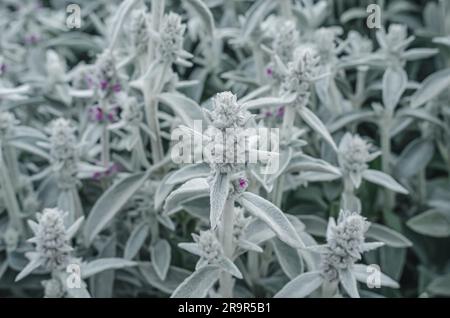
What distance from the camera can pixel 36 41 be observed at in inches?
96.8

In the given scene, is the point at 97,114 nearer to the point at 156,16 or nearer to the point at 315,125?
the point at 156,16

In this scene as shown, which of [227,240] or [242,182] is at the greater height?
[242,182]

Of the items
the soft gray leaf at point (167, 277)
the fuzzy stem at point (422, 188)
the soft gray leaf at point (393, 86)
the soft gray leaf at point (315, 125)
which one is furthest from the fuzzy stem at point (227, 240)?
the fuzzy stem at point (422, 188)

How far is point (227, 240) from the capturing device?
1451 millimetres

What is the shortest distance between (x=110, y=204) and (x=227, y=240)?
0.39 meters

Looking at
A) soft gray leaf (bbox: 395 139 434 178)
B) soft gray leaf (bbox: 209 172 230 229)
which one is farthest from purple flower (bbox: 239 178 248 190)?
soft gray leaf (bbox: 395 139 434 178)

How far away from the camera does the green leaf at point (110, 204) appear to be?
5.51 feet

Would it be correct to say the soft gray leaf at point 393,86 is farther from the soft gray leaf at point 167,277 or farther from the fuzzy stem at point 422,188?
the soft gray leaf at point 167,277

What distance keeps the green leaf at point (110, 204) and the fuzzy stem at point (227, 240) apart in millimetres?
338

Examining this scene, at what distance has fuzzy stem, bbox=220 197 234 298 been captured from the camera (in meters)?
1.40

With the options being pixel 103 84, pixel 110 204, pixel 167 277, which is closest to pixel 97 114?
pixel 103 84

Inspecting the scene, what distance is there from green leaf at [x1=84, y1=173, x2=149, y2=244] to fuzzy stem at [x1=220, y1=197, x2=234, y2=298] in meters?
0.34

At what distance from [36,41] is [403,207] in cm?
147
